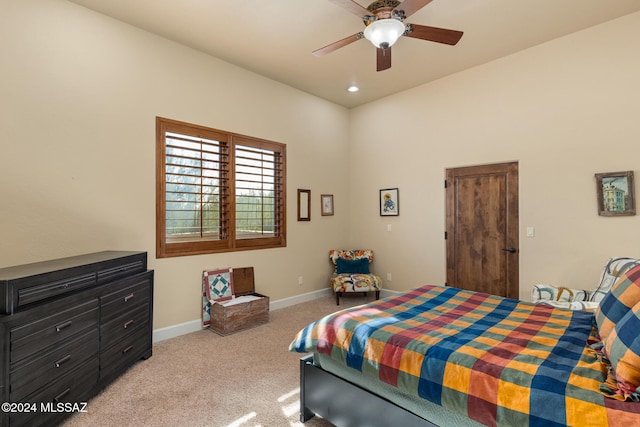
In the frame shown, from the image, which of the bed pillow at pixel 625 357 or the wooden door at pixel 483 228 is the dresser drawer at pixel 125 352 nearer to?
the bed pillow at pixel 625 357

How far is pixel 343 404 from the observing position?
6.09ft

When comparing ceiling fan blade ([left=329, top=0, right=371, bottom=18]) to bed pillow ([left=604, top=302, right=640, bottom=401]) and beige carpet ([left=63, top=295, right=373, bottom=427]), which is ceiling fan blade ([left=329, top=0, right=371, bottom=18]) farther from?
beige carpet ([left=63, top=295, right=373, bottom=427])

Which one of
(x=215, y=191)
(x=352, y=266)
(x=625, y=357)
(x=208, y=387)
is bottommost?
(x=208, y=387)

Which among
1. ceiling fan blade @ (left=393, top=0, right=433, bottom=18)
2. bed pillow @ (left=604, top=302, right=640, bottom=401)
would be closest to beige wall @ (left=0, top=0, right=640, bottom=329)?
ceiling fan blade @ (left=393, top=0, right=433, bottom=18)

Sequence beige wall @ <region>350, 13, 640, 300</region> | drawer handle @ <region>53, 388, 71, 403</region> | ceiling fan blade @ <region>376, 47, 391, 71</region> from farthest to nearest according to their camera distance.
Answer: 1. beige wall @ <region>350, 13, 640, 300</region>
2. ceiling fan blade @ <region>376, 47, 391, 71</region>
3. drawer handle @ <region>53, 388, 71, 403</region>

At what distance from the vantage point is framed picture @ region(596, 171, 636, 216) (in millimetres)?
3135

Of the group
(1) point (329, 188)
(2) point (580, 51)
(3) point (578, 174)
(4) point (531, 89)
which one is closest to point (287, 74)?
(1) point (329, 188)

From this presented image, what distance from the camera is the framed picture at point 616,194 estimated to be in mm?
3135

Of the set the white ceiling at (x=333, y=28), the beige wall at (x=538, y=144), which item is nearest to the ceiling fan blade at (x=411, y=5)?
the white ceiling at (x=333, y=28)

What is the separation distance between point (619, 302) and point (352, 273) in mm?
3647

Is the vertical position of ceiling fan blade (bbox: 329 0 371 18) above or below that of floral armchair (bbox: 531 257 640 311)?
above

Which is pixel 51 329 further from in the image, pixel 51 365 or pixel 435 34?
pixel 435 34

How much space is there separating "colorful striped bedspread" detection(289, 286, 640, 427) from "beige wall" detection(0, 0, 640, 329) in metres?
1.88

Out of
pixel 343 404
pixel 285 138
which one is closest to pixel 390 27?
pixel 285 138
